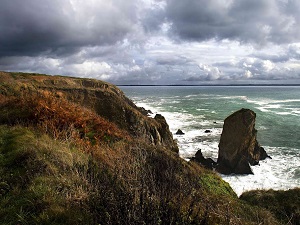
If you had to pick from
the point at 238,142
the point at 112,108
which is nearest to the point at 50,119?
the point at 112,108

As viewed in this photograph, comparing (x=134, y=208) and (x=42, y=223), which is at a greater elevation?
(x=134, y=208)

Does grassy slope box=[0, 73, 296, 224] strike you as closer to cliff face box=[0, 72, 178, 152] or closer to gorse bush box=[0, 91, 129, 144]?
gorse bush box=[0, 91, 129, 144]

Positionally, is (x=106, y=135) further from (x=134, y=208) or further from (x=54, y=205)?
(x=134, y=208)

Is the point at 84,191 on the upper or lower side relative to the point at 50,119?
lower

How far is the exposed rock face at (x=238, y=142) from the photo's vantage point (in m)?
28.9

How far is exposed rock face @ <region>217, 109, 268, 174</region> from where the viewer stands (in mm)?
28891

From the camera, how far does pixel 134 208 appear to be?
4.05 metres

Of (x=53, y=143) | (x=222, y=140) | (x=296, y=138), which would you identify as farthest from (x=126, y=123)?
(x=296, y=138)

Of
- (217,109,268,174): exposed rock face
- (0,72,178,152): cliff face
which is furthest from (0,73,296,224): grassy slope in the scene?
(217,109,268,174): exposed rock face

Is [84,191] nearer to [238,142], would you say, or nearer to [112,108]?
[112,108]

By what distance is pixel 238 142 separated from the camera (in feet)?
98.2

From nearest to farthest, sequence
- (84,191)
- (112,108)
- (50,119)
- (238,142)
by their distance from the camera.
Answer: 1. (84,191)
2. (50,119)
3. (112,108)
4. (238,142)

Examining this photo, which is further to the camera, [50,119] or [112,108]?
[112,108]

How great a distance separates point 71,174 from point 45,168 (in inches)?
29.0
